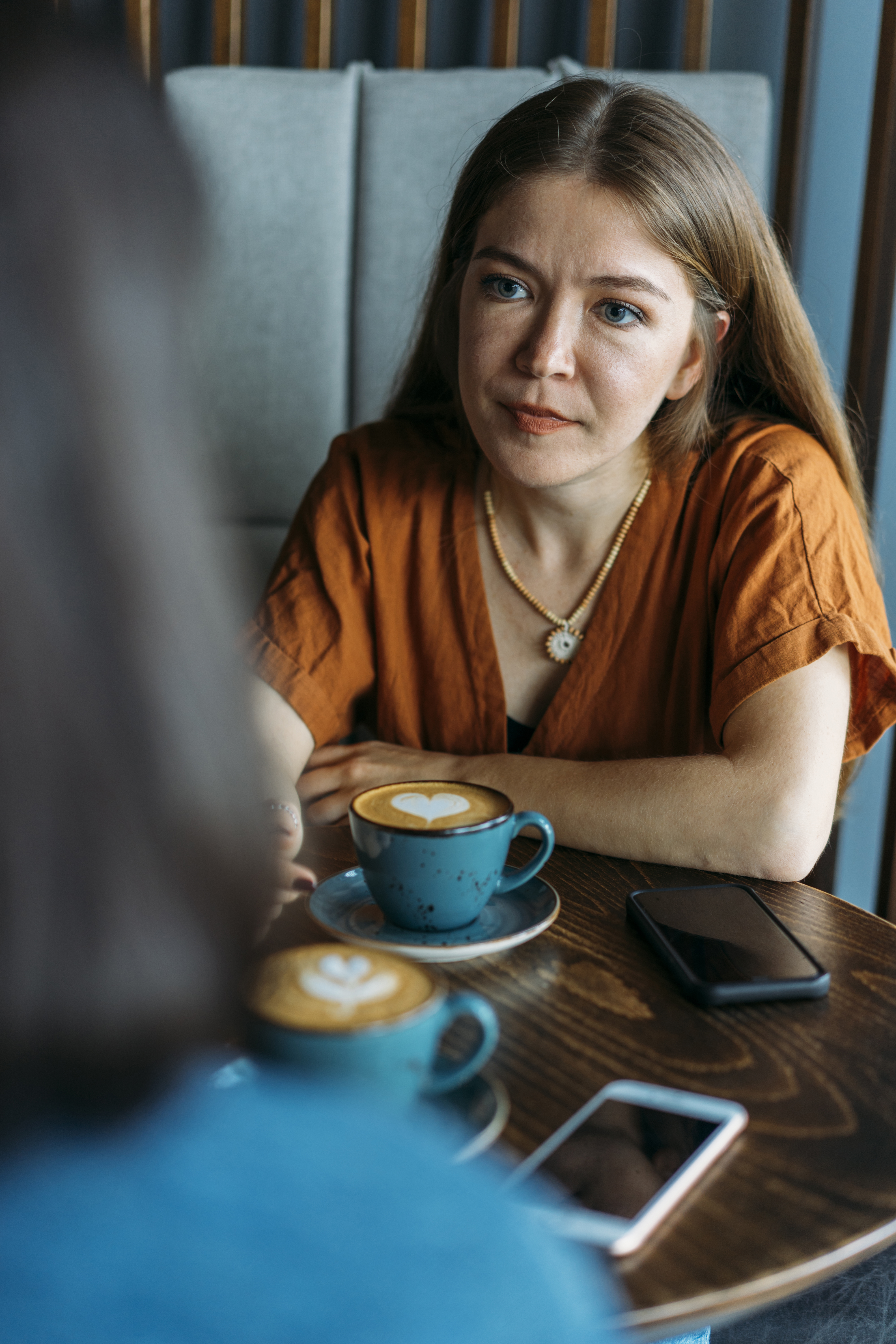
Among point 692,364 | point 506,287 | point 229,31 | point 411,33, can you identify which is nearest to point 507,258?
point 506,287

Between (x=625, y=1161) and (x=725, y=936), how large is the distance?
10.6 inches

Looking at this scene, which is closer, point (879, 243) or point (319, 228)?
point (879, 243)

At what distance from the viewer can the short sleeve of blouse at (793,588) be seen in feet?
3.67

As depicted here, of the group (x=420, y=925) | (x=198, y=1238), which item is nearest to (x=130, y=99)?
(x=198, y=1238)

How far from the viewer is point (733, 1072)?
63cm

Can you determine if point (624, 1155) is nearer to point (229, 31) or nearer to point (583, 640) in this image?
point (583, 640)

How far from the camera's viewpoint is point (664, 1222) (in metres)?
0.50

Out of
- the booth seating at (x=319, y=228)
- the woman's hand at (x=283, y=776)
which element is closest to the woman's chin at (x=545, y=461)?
the woman's hand at (x=283, y=776)

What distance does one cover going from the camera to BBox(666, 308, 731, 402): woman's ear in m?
1.31

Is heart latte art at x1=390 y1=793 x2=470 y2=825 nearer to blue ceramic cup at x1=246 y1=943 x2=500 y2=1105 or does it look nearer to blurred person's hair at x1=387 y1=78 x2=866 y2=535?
blue ceramic cup at x1=246 y1=943 x2=500 y2=1105

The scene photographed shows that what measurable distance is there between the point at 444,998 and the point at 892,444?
6.03ft

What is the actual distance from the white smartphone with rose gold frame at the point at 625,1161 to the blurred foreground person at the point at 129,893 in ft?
0.49

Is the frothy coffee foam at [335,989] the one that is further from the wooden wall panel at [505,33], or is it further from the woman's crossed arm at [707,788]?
the wooden wall panel at [505,33]

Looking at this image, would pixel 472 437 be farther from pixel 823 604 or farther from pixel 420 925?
pixel 420 925
